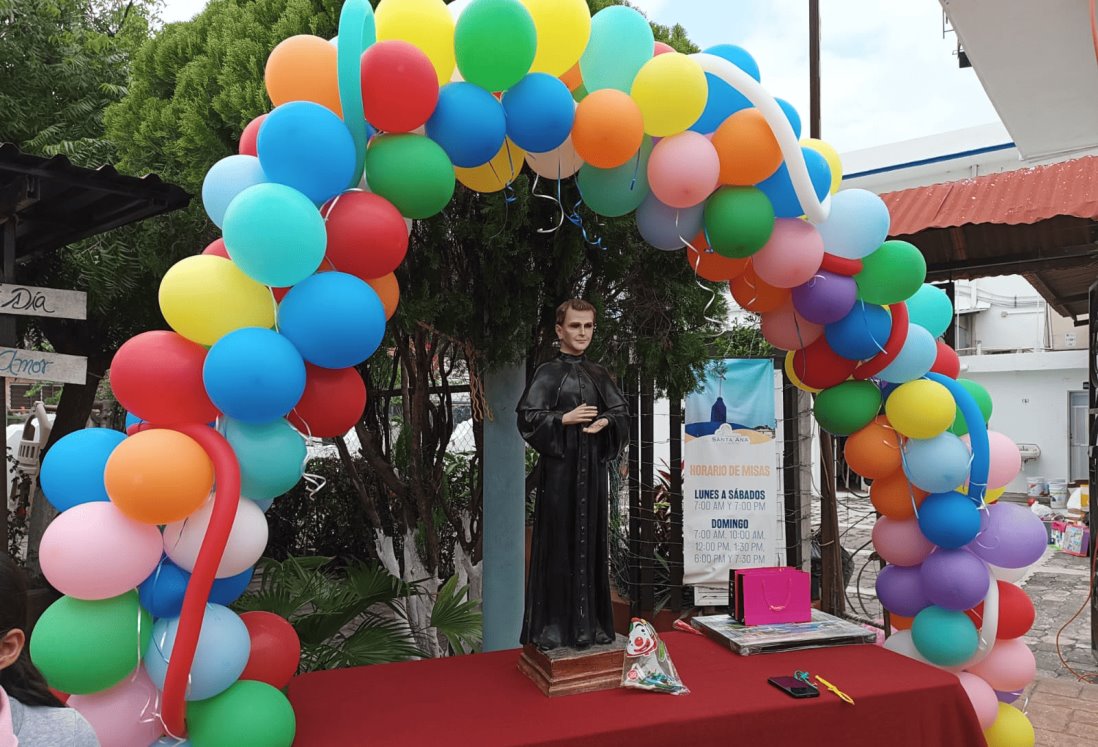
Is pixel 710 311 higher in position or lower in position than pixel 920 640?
higher

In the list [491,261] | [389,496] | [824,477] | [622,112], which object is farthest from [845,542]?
[622,112]

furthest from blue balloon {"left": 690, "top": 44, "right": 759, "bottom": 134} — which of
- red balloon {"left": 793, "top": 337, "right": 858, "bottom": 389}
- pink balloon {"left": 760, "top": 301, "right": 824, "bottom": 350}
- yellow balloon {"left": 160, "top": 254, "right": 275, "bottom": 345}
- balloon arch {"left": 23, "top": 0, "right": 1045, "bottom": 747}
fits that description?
yellow balloon {"left": 160, "top": 254, "right": 275, "bottom": 345}

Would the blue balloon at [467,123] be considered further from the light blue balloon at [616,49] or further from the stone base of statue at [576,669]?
the stone base of statue at [576,669]

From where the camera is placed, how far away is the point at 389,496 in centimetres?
525

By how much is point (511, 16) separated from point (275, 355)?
1253 mm

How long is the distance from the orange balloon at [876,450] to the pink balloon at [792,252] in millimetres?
849

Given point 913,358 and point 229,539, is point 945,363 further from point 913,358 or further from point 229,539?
point 229,539

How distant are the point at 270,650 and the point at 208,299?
108 centimetres

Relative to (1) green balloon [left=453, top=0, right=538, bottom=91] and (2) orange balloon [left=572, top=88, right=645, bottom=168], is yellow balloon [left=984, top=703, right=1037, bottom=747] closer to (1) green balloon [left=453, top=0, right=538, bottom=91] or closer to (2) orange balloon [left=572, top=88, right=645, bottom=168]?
(2) orange balloon [left=572, top=88, right=645, bottom=168]

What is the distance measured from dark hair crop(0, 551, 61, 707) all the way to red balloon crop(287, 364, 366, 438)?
900mm

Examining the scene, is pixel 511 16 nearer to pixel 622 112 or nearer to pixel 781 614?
pixel 622 112

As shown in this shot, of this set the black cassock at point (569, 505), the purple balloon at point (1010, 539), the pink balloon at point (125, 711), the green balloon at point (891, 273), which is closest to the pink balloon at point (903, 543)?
the purple balloon at point (1010, 539)

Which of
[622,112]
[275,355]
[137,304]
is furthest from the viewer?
[137,304]

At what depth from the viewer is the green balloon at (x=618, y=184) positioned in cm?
273
